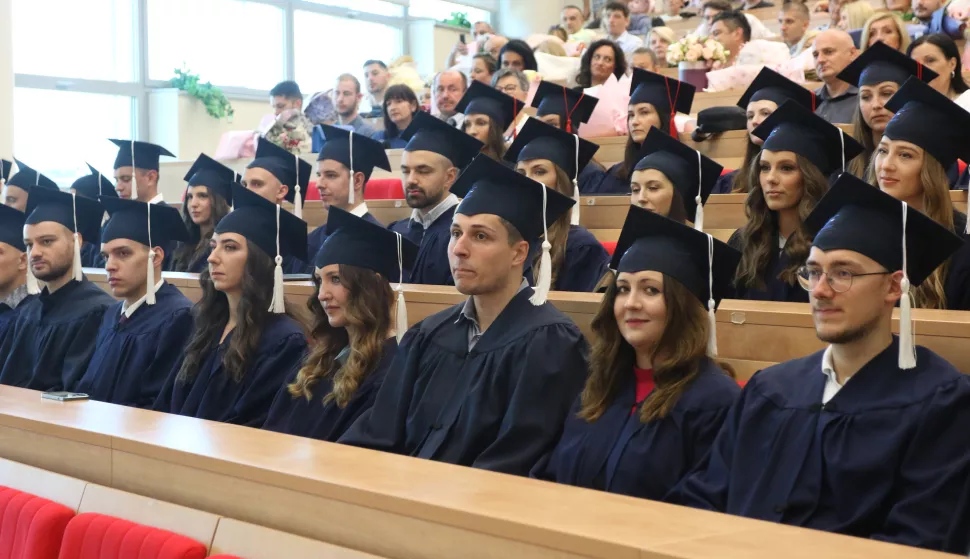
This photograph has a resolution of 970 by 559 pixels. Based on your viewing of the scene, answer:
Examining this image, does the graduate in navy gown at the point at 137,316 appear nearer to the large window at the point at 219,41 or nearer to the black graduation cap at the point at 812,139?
the black graduation cap at the point at 812,139

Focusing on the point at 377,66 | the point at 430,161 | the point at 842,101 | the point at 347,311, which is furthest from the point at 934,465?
the point at 377,66

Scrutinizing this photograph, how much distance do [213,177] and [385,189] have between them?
191 centimetres

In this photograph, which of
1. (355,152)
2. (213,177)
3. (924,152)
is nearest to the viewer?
(924,152)

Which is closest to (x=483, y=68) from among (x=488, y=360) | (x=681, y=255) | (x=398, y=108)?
(x=398, y=108)

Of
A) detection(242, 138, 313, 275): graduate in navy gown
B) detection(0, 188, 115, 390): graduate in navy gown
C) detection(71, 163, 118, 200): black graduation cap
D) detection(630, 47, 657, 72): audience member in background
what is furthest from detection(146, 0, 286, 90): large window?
detection(0, 188, 115, 390): graduate in navy gown

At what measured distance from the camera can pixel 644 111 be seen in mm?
6719

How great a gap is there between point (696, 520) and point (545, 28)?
15.1 m

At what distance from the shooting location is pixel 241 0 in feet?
48.3

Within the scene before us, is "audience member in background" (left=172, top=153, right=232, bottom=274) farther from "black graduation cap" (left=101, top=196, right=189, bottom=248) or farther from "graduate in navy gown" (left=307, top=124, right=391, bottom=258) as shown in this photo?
"black graduation cap" (left=101, top=196, right=189, bottom=248)

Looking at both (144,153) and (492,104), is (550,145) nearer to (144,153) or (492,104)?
(492,104)

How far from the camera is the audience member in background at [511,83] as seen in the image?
7938 mm

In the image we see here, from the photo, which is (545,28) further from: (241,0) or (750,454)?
(750,454)

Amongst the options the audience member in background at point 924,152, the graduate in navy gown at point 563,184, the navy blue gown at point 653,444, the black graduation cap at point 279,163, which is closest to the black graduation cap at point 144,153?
the black graduation cap at point 279,163

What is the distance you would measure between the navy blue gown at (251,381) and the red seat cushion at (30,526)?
55.8 inches
